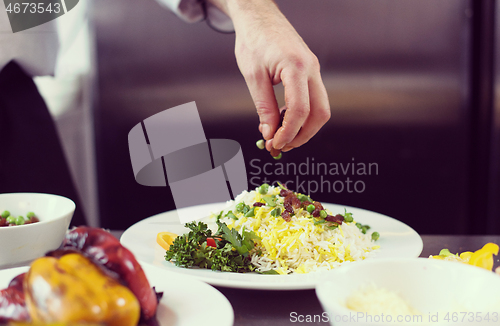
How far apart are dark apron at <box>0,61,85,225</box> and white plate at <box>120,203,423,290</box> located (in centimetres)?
151

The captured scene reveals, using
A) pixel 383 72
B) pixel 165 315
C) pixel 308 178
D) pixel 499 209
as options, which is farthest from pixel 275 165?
pixel 165 315

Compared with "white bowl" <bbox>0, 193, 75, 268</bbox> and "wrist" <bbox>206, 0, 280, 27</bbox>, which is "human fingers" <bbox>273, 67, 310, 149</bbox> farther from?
"white bowl" <bbox>0, 193, 75, 268</bbox>

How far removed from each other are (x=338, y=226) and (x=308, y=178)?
1665 mm

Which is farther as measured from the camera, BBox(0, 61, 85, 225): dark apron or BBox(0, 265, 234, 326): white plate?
BBox(0, 61, 85, 225): dark apron

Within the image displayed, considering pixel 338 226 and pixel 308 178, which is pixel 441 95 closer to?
pixel 308 178

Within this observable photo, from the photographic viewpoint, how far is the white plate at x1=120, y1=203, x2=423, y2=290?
3.08 feet

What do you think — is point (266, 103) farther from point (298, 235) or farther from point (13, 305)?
point (13, 305)

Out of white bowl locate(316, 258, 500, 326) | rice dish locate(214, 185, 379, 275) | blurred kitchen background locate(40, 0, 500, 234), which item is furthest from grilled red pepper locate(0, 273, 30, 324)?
blurred kitchen background locate(40, 0, 500, 234)

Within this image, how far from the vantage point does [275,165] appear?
302 cm

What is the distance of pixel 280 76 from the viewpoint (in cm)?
138

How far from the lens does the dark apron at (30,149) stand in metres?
2.62

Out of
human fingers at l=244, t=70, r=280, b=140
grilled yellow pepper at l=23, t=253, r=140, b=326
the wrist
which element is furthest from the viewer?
the wrist

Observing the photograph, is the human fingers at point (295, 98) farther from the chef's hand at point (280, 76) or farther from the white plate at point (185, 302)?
the white plate at point (185, 302)

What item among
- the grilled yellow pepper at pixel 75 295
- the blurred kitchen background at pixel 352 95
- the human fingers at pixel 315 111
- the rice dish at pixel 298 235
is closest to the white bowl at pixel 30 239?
the grilled yellow pepper at pixel 75 295
